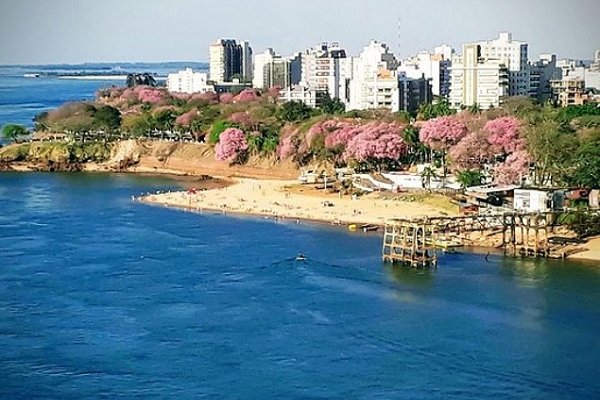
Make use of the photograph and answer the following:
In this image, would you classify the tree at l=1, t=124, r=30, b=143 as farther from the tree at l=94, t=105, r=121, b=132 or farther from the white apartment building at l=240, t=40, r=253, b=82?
the white apartment building at l=240, t=40, r=253, b=82

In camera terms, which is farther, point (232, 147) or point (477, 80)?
point (477, 80)

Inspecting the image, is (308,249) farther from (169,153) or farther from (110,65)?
(110,65)

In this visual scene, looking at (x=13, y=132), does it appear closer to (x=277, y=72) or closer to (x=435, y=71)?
(x=435, y=71)

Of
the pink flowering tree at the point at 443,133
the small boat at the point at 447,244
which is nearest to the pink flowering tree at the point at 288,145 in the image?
the pink flowering tree at the point at 443,133

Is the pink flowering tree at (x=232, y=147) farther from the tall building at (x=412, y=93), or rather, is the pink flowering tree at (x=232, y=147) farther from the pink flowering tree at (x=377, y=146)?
the tall building at (x=412, y=93)

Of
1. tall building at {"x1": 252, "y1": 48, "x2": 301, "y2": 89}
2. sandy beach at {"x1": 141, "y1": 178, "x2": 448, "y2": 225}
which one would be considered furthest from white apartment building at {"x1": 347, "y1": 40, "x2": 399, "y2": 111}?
tall building at {"x1": 252, "y1": 48, "x2": 301, "y2": 89}

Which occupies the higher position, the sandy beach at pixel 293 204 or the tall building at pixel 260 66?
the tall building at pixel 260 66

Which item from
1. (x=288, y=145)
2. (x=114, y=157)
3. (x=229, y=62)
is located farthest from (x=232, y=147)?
(x=229, y=62)
